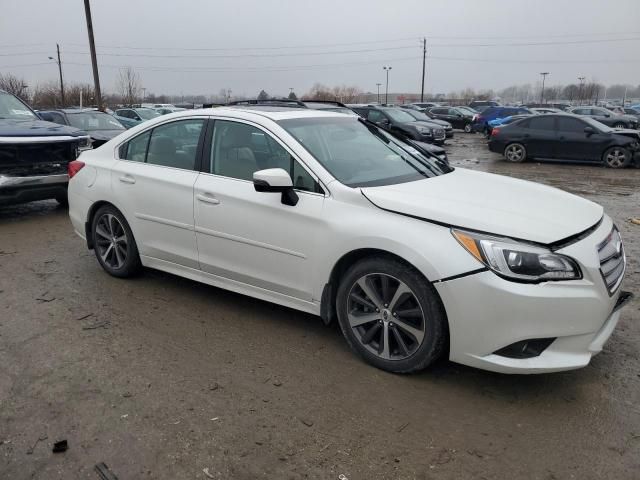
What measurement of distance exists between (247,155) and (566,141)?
1384 cm

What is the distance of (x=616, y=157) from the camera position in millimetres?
Answer: 15062

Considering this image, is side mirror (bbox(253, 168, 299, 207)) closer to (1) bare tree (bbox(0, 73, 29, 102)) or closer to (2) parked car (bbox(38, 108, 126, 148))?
(2) parked car (bbox(38, 108, 126, 148))

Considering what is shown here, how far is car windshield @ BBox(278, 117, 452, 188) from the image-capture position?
12.9ft

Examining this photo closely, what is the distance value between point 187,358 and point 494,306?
2.05 meters

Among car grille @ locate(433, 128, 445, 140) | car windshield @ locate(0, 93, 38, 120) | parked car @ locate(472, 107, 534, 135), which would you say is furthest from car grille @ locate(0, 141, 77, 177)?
parked car @ locate(472, 107, 534, 135)

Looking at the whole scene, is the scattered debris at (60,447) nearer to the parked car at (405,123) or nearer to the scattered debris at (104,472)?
the scattered debris at (104,472)

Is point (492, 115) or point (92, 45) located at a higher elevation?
point (92, 45)

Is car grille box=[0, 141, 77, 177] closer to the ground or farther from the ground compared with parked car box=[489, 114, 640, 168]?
farther from the ground

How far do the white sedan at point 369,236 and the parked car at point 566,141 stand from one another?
495 inches

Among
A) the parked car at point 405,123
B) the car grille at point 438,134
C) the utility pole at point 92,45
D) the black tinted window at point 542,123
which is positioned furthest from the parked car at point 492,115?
the utility pole at point 92,45

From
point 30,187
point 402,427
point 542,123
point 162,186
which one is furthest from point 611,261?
point 542,123

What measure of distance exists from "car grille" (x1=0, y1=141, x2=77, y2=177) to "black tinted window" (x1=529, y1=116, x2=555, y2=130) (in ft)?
42.6

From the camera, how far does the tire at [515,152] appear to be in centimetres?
1656

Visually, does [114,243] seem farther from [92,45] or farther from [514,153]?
[92,45]
